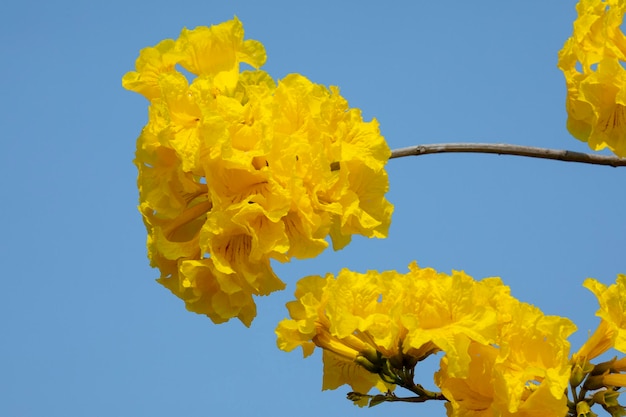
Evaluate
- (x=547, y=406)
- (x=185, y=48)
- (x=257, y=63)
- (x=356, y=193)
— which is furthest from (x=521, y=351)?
(x=185, y=48)

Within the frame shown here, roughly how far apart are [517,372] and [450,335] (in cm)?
25

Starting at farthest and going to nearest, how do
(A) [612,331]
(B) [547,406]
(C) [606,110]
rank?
(C) [606,110] < (A) [612,331] < (B) [547,406]

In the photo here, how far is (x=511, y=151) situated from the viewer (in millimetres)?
2975

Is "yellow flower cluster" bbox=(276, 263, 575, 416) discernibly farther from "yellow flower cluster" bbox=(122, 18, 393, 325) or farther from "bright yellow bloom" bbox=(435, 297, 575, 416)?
"yellow flower cluster" bbox=(122, 18, 393, 325)

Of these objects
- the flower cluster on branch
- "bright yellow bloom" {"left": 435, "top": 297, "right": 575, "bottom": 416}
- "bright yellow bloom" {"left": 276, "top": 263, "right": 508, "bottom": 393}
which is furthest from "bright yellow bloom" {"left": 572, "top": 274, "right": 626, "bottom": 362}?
"bright yellow bloom" {"left": 276, "top": 263, "right": 508, "bottom": 393}

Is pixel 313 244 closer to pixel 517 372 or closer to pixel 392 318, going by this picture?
pixel 392 318

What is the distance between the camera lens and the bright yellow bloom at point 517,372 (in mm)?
2498

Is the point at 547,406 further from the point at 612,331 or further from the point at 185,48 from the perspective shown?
the point at 185,48

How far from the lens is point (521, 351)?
258 centimetres

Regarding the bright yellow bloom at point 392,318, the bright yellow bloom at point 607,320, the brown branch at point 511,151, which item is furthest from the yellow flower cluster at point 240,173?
the bright yellow bloom at point 607,320

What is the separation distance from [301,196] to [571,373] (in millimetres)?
1021

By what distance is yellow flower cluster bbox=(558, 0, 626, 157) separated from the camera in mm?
3285

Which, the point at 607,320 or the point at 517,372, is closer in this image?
the point at 517,372

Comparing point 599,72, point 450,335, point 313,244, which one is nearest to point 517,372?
point 450,335
